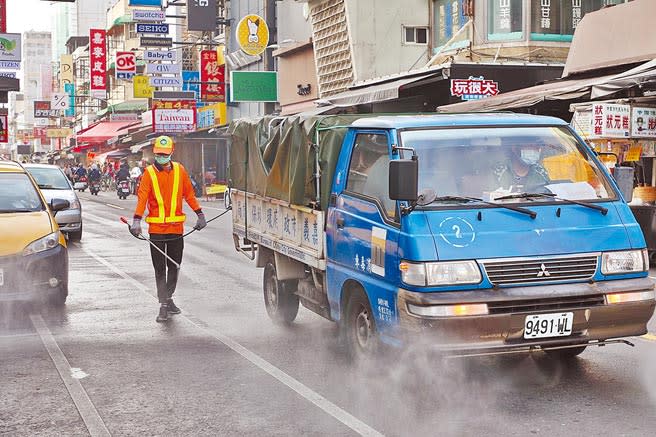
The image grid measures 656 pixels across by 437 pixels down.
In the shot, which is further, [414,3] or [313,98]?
[313,98]

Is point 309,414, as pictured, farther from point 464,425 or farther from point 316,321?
point 316,321

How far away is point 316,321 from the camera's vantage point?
33.0 ft

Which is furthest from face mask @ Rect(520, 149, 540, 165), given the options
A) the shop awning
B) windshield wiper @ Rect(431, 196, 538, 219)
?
the shop awning

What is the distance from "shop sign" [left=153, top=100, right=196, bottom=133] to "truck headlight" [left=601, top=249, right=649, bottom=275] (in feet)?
140

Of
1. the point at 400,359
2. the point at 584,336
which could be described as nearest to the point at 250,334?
the point at 400,359

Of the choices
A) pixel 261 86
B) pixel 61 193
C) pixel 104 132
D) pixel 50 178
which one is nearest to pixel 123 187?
pixel 261 86

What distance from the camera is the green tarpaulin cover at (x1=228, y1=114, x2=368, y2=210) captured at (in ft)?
27.3

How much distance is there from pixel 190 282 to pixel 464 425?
26.4 ft

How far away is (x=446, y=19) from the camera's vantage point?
30719 mm

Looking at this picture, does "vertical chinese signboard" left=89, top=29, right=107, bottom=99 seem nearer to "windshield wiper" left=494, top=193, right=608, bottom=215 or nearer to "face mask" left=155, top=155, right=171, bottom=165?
"face mask" left=155, top=155, right=171, bottom=165

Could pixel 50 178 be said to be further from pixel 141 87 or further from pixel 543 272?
pixel 141 87

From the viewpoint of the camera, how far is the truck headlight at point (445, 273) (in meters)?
6.47

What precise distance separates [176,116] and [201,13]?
6.71 meters

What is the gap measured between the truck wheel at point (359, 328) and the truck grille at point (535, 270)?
0.99 meters
